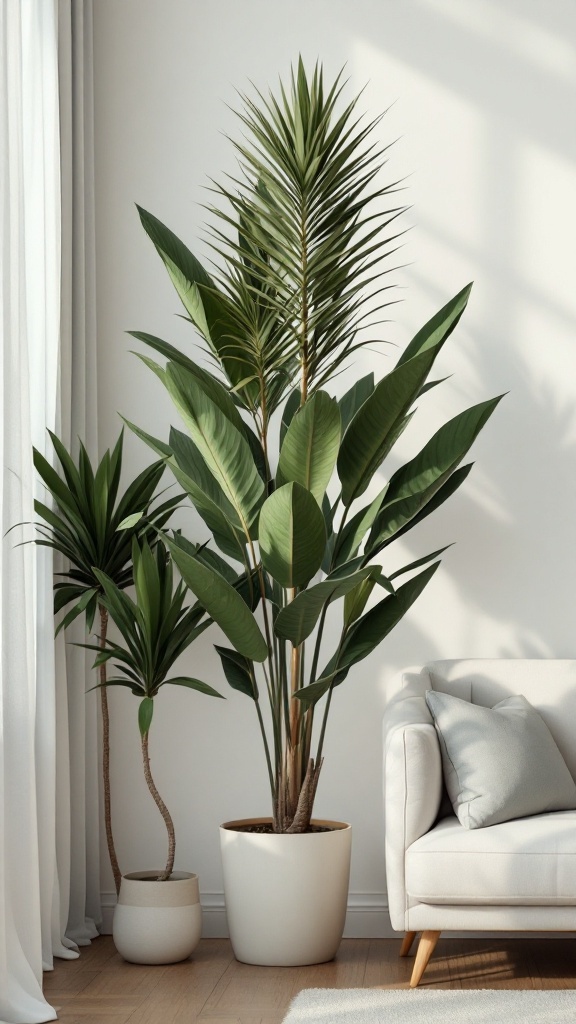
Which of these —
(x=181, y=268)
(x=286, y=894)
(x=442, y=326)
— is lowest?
(x=286, y=894)

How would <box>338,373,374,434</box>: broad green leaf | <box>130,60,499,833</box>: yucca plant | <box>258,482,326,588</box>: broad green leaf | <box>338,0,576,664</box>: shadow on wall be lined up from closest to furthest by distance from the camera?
<box>258,482,326,588</box>: broad green leaf → <box>130,60,499,833</box>: yucca plant → <box>338,373,374,434</box>: broad green leaf → <box>338,0,576,664</box>: shadow on wall

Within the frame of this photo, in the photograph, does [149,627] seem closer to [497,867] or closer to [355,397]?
[355,397]

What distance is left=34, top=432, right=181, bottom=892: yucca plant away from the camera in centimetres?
313

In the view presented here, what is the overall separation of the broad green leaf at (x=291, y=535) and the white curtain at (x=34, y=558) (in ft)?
2.06

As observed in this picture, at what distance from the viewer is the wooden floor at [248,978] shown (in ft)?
8.66

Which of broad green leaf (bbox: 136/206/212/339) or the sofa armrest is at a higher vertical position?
broad green leaf (bbox: 136/206/212/339)

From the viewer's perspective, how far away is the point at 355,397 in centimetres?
340

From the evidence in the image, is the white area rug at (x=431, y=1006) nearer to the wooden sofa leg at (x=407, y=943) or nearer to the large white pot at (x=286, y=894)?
the large white pot at (x=286, y=894)

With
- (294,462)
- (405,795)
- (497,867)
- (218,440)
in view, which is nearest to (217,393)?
(218,440)

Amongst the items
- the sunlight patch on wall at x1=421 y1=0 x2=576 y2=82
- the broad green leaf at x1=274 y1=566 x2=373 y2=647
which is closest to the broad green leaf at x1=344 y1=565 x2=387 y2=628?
the broad green leaf at x1=274 y1=566 x2=373 y2=647

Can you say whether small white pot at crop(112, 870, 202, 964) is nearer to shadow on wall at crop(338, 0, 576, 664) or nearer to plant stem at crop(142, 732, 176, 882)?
plant stem at crop(142, 732, 176, 882)

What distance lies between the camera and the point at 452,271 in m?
3.68

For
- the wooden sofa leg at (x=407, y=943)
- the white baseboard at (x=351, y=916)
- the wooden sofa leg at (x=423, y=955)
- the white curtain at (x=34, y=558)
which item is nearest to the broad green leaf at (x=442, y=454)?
the white curtain at (x=34, y=558)

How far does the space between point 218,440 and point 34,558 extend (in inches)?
24.5
